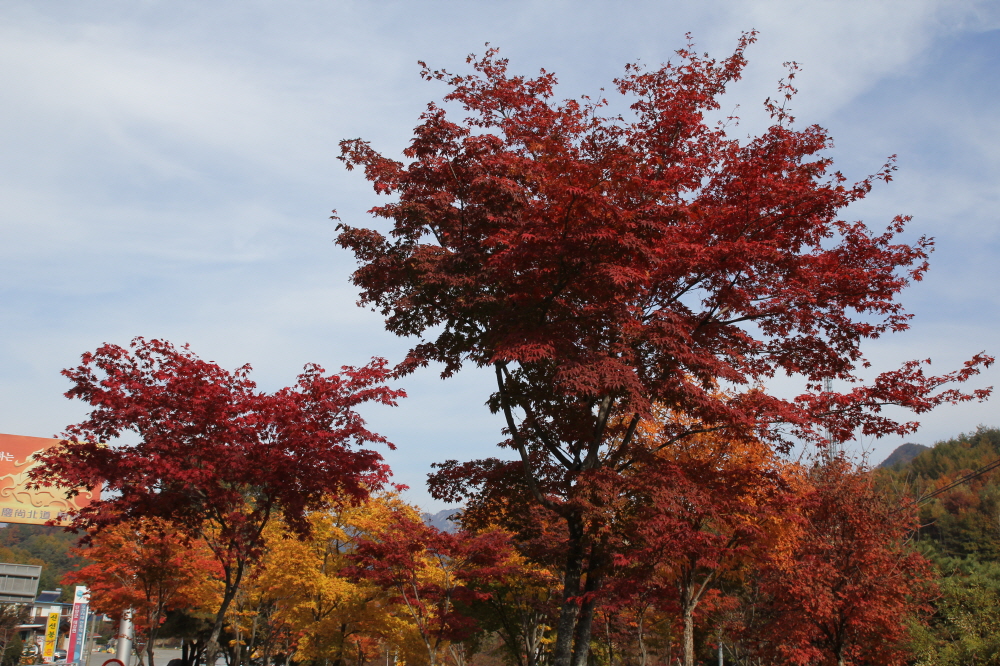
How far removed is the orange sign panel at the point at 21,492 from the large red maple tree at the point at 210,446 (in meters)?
22.4

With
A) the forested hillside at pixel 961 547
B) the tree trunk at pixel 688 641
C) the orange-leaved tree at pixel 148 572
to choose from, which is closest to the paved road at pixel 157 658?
the orange-leaved tree at pixel 148 572

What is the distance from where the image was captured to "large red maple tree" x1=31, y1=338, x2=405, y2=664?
982 centimetres

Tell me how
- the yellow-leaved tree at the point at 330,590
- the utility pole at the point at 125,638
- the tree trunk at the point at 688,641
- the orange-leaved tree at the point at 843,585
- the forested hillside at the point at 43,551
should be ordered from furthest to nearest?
1. the forested hillside at the point at 43,551
2. the utility pole at the point at 125,638
3. the yellow-leaved tree at the point at 330,590
4. the tree trunk at the point at 688,641
5. the orange-leaved tree at the point at 843,585

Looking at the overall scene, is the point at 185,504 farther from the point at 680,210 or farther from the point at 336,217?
the point at 680,210

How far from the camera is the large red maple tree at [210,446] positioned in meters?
9.82

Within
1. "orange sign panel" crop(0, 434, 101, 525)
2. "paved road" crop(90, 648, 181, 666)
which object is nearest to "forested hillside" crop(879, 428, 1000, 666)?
"orange sign panel" crop(0, 434, 101, 525)

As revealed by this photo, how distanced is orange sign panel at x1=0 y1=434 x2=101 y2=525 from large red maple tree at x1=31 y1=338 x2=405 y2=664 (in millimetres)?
22375

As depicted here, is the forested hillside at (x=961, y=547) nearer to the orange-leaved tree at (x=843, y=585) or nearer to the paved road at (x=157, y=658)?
the orange-leaved tree at (x=843, y=585)

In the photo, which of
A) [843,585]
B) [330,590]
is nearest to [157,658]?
[330,590]

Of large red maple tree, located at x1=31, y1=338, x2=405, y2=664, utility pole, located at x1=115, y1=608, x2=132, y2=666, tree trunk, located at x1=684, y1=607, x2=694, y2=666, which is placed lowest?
utility pole, located at x1=115, y1=608, x2=132, y2=666

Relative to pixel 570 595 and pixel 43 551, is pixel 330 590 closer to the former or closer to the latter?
pixel 570 595

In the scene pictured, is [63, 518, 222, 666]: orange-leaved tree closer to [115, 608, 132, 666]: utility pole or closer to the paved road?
[115, 608, 132, 666]: utility pole

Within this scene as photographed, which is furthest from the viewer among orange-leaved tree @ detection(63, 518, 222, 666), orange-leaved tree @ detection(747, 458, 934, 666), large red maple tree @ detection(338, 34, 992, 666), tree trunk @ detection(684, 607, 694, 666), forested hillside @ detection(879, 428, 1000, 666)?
forested hillside @ detection(879, 428, 1000, 666)

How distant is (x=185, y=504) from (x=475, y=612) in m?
13.1
